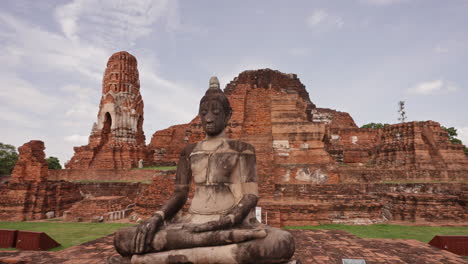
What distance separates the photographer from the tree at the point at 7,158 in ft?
106

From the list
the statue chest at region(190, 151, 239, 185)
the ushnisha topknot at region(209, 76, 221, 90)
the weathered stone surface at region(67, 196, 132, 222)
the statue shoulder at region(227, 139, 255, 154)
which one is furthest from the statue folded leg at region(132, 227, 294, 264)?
the weathered stone surface at region(67, 196, 132, 222)

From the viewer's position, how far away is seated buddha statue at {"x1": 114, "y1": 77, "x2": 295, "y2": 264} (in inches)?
114

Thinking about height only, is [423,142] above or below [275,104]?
below

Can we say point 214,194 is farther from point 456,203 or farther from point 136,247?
point 456,203

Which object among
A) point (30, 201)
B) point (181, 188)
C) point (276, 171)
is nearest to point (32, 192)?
point (30, 201)

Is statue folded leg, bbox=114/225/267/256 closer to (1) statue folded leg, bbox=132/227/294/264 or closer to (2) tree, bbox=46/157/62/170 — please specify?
(1) statue folded leg, bbox=132/227/294/264

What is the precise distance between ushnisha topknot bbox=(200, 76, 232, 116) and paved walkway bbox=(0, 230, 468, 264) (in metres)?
2.93

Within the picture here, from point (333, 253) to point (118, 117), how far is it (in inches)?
882

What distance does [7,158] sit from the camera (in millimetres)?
33062

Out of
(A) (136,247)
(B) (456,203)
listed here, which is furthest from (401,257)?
(B) (456,203)

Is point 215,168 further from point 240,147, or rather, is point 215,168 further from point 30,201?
point 30,201

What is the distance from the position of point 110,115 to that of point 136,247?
23.6m

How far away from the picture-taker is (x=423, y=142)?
1847 cm

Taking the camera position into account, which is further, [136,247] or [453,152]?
[453,152]
